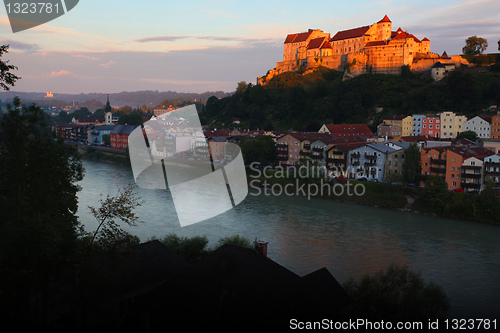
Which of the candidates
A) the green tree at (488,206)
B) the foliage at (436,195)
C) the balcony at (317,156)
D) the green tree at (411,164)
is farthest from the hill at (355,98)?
the green tree at (488,206)

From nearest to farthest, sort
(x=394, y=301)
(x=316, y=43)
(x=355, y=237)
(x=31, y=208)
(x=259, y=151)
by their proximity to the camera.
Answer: (x=31, y=208) < (x=394, y=301) < (x=355, y=237) < (x=259, y=151) < (x=316, y=43)

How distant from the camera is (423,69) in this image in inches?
867

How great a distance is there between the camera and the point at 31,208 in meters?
3.52

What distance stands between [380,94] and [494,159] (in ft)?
34.5

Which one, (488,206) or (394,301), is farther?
(488,206)

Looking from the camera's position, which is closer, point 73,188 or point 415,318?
point 415,318

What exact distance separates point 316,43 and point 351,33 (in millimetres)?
2308

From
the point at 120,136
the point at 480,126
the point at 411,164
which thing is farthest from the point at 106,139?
the point at 411,164

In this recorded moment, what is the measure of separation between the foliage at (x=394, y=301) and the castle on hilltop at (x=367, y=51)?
19.5 m

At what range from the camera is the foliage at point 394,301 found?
3.89 metres

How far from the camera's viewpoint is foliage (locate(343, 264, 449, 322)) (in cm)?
389

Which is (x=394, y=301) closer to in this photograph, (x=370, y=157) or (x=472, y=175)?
(x=472, y=175)

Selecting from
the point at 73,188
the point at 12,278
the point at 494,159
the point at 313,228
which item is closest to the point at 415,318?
the point at 12,278

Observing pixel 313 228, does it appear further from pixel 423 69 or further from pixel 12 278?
pixel 423 69
